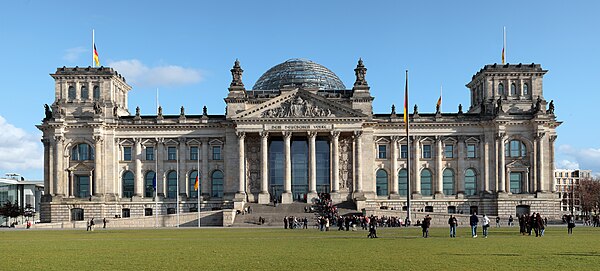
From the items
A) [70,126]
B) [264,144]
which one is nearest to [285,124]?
[264,144]

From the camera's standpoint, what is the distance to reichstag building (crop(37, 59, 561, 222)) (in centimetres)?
11319

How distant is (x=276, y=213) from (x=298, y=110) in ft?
56.9

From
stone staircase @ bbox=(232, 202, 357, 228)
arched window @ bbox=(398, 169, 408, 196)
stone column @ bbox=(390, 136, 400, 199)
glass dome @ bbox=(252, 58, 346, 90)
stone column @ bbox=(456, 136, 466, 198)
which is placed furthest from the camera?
glass dome @ bbox=(252, 58, 346, 90)

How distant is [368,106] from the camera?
377 feet

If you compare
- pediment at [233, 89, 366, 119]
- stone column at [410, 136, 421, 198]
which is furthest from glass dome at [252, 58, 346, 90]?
stone column at [410, 136, 421, 198]

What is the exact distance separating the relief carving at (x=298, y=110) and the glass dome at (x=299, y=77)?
12.2 metres

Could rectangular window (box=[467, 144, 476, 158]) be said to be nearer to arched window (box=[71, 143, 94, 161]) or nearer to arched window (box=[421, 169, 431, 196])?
arched window (box=[421, 169, 431, 196])

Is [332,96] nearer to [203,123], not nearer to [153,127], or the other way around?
[203,123]

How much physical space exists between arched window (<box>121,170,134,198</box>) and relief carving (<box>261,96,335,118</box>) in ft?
74.2

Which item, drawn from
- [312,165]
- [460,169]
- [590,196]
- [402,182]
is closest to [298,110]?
[312,165]

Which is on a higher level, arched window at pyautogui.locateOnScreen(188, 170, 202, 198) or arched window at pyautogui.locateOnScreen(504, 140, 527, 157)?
arched window at pyautogui.locateOnScreen(504, 140, 527, 157)

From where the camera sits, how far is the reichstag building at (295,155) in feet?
371

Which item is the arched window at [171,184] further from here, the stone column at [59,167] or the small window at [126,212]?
the stone column at [59,167]

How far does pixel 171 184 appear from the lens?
385ft
